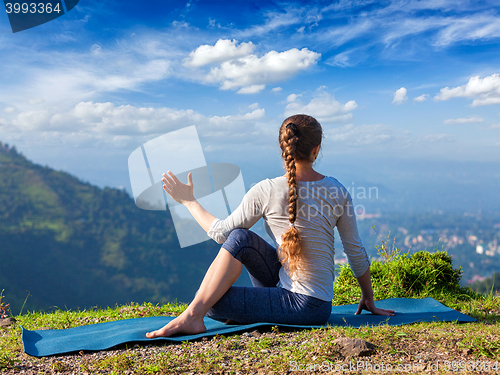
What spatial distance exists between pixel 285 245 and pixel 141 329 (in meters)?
1.37

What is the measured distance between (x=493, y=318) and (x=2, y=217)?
38687 millimetres

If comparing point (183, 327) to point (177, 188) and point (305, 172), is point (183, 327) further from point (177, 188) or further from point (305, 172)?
point (305, 172)

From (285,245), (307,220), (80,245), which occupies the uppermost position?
(307,220)

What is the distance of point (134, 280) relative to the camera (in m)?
27.7

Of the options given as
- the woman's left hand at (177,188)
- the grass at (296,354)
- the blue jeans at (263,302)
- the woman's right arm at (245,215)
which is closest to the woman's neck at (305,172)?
the woman's right arm at (245,215)

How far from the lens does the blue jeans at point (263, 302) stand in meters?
2.61

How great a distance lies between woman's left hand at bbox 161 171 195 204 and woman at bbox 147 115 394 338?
17cm

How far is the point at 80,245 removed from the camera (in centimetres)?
3247

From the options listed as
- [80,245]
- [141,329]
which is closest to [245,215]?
[141,329]

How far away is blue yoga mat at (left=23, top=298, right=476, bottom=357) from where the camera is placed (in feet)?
8.34

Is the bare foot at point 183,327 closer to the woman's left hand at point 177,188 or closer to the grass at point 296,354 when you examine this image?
the grass at point 296,354

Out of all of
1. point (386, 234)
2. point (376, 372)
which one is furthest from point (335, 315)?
point (386, 234)

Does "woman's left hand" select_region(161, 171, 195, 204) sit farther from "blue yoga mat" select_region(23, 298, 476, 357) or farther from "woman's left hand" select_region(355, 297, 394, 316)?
"woman's left hand" select_region(355, 297, 394, 316)

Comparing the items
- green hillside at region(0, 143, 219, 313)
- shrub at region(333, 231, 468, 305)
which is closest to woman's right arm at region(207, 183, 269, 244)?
shrub at region(333, 231, 468, 305)
